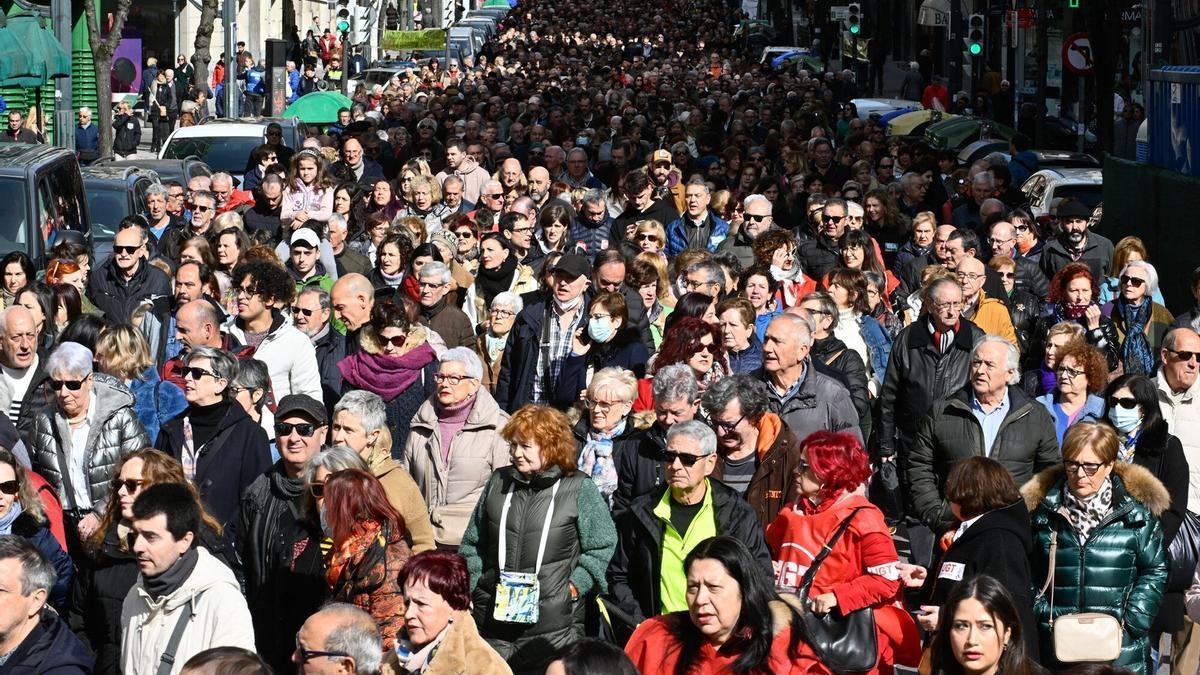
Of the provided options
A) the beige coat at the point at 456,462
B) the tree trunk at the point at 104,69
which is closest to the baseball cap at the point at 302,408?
the beige coat at the point at 456,462

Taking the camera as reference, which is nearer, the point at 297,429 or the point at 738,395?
the point at 297,429

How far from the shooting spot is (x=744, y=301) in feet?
34.1

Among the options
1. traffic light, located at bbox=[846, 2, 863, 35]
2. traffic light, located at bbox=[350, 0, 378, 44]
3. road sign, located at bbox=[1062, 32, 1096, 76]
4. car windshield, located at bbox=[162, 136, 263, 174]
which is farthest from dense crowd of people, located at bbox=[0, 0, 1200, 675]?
traffic light, located at bbox=[350, 0, 378, 44]

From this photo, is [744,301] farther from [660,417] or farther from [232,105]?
[232,105]

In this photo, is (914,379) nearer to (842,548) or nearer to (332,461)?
(842,548)

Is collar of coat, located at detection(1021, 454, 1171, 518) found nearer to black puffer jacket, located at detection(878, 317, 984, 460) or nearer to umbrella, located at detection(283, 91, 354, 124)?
black puffer jacket, located at detection(878, 317, 984, 460)

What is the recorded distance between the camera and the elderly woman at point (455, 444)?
8805 millimetres

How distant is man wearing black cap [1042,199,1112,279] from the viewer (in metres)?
14.2

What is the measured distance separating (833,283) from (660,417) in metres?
3.33

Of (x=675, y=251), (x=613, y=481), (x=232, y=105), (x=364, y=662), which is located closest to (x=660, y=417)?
(x=613, y=481)

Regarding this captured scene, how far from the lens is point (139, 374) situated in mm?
9766

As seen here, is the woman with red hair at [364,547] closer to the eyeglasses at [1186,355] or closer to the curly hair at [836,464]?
the curly hair at [836,464]

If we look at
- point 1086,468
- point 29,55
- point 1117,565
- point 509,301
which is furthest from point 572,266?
point 29,55

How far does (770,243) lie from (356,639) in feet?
23.4
